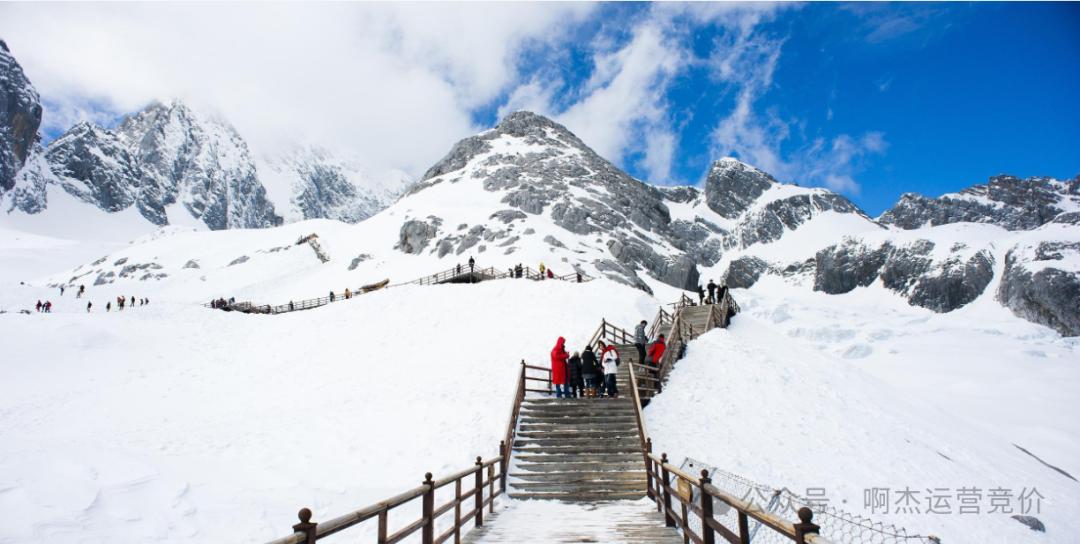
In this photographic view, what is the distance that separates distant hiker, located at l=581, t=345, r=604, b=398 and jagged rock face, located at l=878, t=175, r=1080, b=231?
163787 millimetres

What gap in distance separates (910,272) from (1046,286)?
28.8 metres

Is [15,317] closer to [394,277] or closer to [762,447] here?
[394,277]

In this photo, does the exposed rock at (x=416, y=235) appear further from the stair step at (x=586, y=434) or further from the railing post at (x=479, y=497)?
the railing post at (x=479, y=497)

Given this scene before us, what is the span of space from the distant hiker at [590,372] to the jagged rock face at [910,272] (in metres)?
96.7

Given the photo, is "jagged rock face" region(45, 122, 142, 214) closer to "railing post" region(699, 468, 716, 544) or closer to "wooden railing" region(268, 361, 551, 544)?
"wooden railing" region(268, 361, 551, 544)

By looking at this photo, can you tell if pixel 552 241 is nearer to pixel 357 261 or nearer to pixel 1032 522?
pixel 357 261

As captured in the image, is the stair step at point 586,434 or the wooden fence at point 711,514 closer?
the wooden fence at point 711,514

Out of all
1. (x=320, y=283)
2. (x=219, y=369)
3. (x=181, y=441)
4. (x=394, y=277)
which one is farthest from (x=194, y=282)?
(x=181, y=441)

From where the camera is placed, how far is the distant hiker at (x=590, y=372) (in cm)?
1400

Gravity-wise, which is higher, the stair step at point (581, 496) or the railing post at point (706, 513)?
the railing post at point (706, 513)

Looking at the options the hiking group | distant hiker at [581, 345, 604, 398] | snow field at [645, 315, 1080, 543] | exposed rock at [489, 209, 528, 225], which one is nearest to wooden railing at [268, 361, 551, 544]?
the hiking group

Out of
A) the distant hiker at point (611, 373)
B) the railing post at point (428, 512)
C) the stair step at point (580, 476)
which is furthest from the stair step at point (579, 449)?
the railing post at point (428, 512)

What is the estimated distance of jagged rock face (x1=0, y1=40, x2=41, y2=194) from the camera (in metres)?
133

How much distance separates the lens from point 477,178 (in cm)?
8694
